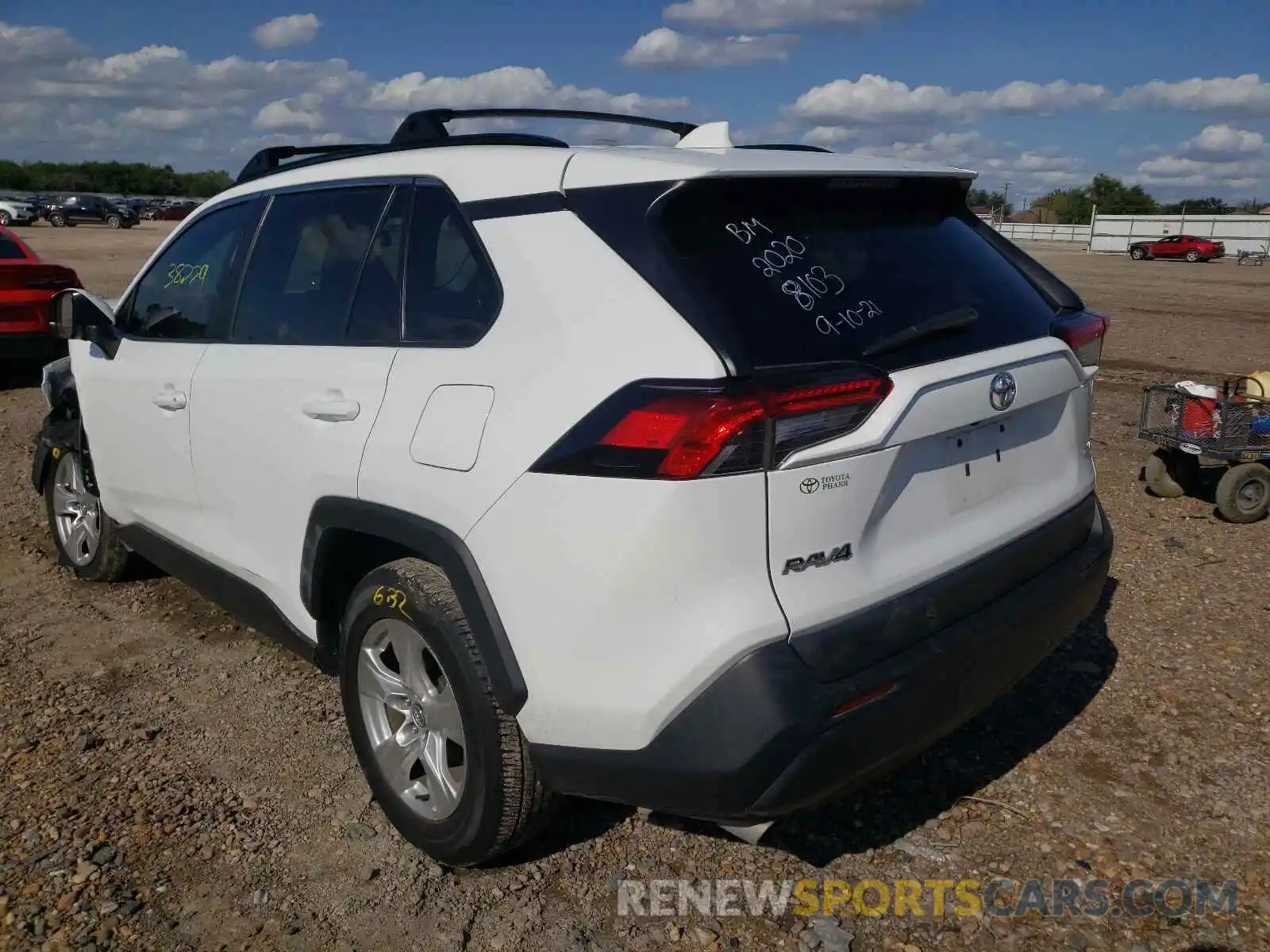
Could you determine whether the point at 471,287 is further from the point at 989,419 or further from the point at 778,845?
the point at 778,845

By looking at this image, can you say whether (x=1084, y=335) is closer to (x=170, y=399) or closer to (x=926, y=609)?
(x=926, y=609)

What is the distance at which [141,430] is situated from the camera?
3.90 metres

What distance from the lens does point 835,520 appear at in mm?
2164

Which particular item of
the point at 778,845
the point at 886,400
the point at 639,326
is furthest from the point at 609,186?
the point at 778,845

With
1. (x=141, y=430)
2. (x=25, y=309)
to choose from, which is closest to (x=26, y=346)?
(x=25, y=309)

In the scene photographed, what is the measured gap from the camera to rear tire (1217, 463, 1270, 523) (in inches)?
221

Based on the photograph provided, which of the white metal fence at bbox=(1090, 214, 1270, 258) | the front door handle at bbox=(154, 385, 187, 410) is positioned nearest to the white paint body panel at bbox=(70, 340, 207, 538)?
the front door handle at bbox=(154, 385, 187, 410)

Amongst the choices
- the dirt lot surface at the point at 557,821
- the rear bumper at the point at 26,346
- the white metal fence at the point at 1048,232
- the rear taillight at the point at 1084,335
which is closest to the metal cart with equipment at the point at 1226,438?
the dirt lot surface at the point at 557,821

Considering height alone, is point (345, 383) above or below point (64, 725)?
above

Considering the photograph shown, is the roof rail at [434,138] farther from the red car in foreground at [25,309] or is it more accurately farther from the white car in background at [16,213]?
the white car in background at [16,213]

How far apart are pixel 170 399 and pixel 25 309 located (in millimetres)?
7153

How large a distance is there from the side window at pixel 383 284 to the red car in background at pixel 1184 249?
155 ft

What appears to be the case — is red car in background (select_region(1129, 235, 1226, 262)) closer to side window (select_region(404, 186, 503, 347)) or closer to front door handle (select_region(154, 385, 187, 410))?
front door handle (select_region(154, 385, 187, 410))

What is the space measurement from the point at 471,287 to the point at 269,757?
6.01 ft
